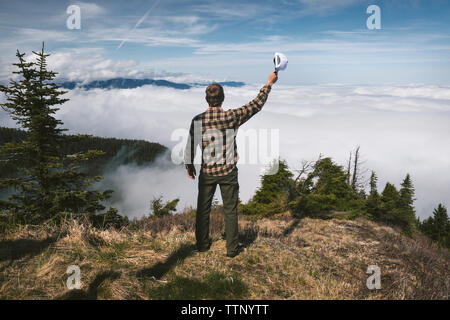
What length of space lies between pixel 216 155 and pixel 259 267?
1969 mm

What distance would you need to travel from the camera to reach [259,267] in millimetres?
4266

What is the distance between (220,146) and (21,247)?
11.6 feet

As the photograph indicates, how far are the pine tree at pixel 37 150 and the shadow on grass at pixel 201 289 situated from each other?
28.3ft

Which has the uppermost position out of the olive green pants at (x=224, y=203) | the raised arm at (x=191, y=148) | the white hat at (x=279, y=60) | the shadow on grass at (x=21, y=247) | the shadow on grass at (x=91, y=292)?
the white hat at (x=279, y=60)

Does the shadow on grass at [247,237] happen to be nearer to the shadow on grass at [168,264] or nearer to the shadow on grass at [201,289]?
the shadow on grass at [168,264]

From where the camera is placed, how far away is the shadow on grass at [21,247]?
3.83 meters

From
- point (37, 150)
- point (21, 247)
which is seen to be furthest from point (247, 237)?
point (37, 150)

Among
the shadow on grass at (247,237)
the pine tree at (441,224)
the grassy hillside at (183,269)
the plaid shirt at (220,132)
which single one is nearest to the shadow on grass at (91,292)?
the grassy hillside at (183,269)

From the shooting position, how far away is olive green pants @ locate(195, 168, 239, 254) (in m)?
4.29

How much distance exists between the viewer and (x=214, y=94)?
4086 millimetres

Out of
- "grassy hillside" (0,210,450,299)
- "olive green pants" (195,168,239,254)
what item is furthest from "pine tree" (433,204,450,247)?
"olive green pants" (195,168,239,254)

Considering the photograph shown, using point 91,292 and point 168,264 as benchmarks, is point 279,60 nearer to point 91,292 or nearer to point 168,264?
point 168,264

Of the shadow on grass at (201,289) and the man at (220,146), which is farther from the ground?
the man at (220,146)
